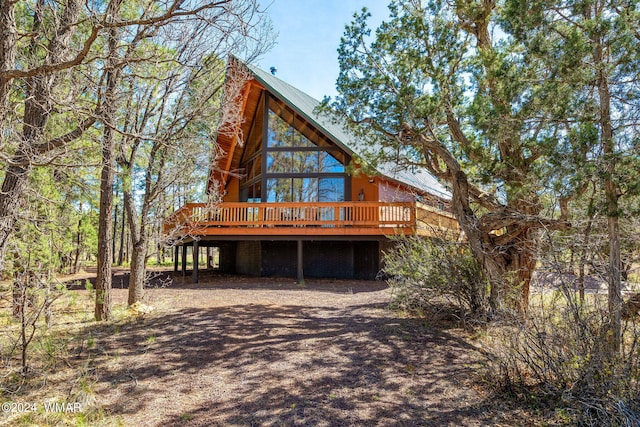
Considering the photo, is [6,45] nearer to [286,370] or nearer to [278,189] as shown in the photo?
[286,370]

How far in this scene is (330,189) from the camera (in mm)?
14289

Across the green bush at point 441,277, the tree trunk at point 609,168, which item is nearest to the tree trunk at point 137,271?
the green bush at point 441,277

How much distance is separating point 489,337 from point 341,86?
5812 millimetres

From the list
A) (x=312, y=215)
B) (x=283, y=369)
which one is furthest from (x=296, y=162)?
(x=283, y=369)

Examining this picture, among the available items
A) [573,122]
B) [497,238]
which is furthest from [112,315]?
[573,122]

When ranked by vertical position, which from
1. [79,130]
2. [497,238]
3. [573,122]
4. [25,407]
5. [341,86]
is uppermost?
[341,86]

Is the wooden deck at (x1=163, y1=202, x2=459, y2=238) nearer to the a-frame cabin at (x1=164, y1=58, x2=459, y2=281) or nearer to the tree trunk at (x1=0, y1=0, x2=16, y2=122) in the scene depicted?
the a-frame cabin at (x1=164, y1=58, x2=459, y2=281)

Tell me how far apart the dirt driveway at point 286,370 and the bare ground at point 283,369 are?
0.04 feet

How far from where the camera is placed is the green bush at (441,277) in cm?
655

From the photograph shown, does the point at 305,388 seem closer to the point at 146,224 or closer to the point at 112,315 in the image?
the point at 112,315

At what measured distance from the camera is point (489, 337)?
5.74 metres

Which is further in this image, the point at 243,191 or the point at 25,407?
the point at 243,191

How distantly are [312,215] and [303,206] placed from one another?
406 millimetres

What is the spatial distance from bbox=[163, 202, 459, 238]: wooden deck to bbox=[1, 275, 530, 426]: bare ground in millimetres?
4213
